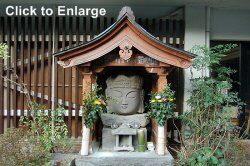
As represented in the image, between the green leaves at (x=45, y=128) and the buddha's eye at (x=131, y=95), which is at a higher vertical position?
the buddha's eye at (x=131, y=95)

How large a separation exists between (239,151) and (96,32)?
4173mm

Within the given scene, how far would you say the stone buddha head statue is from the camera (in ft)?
21.6

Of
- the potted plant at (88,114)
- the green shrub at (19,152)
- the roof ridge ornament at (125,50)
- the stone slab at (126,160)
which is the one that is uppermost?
the roof ridge ornament at (125,50)

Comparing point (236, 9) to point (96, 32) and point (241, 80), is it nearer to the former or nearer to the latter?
point (241, 80)

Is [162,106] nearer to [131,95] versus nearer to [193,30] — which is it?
[131,95]

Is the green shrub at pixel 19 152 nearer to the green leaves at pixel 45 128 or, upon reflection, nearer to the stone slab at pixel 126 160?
the green leaves at pixel 45 128

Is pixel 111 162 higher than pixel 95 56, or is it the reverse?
pixel 95 56

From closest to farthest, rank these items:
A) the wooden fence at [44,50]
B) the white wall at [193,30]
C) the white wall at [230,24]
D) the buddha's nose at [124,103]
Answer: the buddha's nose at [124,103], the wooden fence at [44,50], the white wall at [193,30], the white wall at [230,24]

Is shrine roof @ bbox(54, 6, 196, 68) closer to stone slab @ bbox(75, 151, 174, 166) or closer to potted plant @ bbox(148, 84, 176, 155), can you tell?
potted plant @ bbox(148, 84, 176, 155)

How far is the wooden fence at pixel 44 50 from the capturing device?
24.9ft

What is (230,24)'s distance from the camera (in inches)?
316

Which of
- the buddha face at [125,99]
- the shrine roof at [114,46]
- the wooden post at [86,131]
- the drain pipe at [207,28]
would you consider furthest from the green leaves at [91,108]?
the drain pipe at [207,28]

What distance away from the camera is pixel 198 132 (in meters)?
6.35

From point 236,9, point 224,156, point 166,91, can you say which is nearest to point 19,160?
point 166,91
